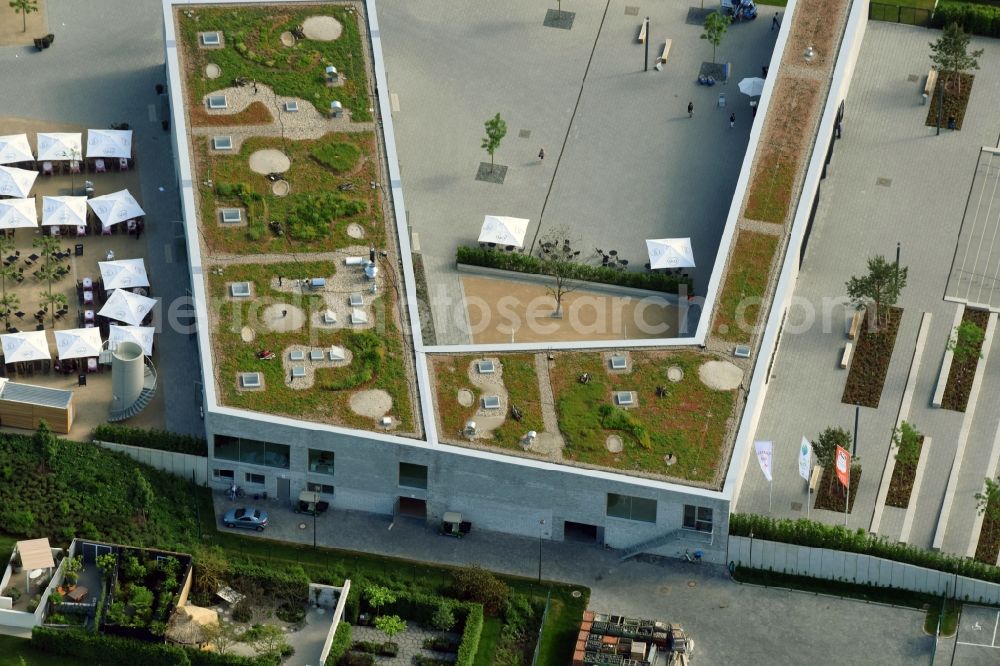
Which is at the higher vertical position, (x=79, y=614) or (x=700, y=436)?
(x=700, y=436)

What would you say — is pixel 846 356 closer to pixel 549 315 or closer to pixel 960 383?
pixel 960 383

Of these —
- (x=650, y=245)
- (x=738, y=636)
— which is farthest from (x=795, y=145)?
(x=738, y=636)

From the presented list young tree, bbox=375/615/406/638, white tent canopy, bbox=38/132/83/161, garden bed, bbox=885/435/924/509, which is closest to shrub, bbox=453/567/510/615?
young tree, bbox=375/615/406/638

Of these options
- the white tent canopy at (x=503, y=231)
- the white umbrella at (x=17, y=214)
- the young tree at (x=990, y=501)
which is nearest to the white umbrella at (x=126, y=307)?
the white umbrella at (x=17, y=214)

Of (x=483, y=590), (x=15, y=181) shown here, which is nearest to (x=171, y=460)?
(x=483, y=590)

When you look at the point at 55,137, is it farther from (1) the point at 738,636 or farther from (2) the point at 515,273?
(1) the point at 738,636

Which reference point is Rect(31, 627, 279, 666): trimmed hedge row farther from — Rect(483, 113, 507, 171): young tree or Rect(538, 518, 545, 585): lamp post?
Rect(483, 113, 507, 171): young tree
